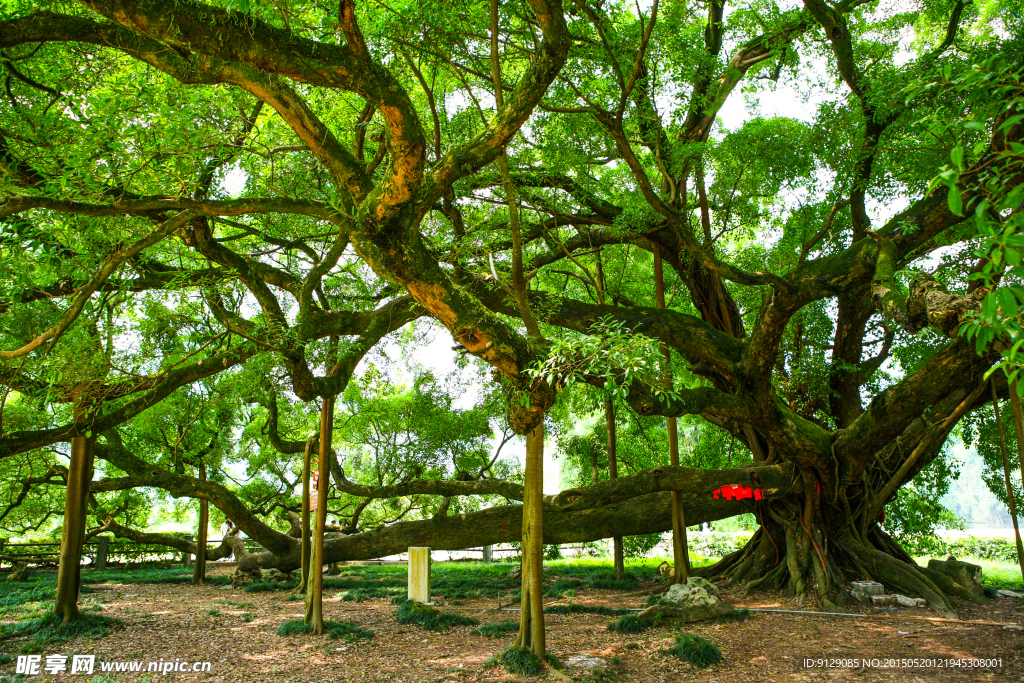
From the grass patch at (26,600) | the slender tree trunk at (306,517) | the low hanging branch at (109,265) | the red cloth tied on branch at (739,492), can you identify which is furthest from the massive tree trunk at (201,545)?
the red cloth tied on branch at (739,492)

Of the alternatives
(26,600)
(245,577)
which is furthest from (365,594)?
(26,600)

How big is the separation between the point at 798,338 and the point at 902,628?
15.6ft

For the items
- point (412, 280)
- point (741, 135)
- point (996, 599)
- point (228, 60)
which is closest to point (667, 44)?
point (741, 135)

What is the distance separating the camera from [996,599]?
27.0ft

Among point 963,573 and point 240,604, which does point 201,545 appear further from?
point 963,573

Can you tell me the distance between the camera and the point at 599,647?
5.84 metres

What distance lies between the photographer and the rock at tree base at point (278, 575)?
37.0ft

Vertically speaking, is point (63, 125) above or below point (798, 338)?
above

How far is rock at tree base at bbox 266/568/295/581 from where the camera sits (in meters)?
11.3

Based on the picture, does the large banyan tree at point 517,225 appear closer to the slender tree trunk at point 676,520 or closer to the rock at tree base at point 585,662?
the slender tree trunk at point 676,520

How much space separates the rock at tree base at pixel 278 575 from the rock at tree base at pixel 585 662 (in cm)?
752

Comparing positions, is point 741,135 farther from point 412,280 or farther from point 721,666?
point 721,666

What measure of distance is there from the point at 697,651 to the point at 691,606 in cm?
152

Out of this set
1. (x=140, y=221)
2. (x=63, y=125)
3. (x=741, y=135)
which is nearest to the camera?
(x=63, y=125)
